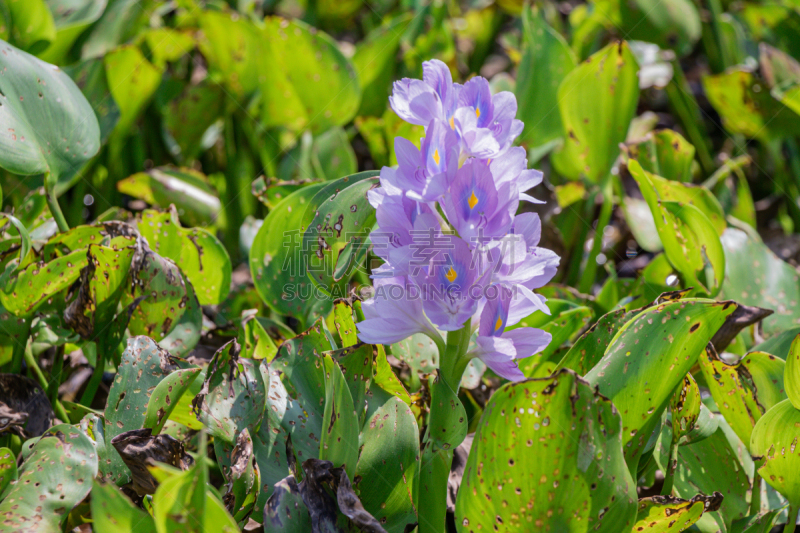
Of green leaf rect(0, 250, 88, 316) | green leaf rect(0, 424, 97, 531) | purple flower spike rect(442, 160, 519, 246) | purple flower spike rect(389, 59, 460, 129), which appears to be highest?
purple flower spike rect(389, 59, 460, 129)

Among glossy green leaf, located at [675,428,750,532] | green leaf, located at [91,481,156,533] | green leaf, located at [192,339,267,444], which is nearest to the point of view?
green leaf, located at [91,481,156,533]

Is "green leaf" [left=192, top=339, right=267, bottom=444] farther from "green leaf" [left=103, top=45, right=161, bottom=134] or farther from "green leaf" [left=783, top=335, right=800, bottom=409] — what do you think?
"green leaf" [left=103, top=45, right=161, bottom=134]

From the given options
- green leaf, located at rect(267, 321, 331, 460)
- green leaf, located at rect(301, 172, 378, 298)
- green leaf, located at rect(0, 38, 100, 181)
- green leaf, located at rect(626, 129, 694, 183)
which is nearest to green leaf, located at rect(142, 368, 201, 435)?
green leaf, located at rect(267, 321, 331, 460)

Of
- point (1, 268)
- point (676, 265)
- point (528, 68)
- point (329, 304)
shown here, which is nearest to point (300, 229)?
point (329, 304)

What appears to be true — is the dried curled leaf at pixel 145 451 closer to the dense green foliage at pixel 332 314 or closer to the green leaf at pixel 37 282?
the dense green foliage at pixel 332 314

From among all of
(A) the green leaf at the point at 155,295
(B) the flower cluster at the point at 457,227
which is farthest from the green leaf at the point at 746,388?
(A) the green leaf at the point at 155,295

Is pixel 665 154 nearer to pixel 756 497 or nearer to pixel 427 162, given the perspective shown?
pixel 756 497
